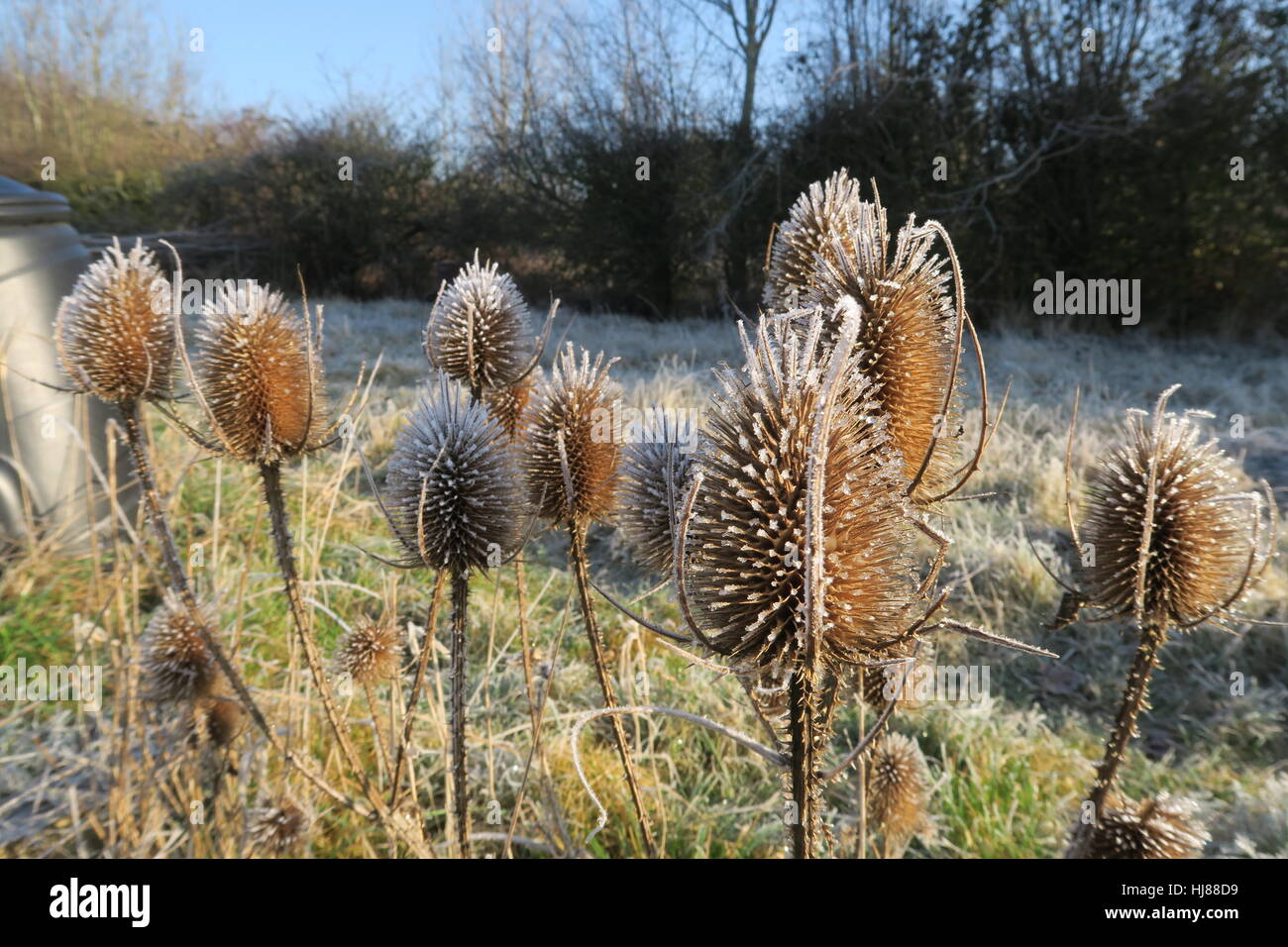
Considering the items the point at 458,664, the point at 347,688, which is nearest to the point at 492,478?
the point at 458,664

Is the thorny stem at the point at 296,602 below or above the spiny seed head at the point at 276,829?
above

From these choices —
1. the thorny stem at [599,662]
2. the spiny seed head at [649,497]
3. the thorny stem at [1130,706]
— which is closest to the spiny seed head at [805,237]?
the spiny seed head at [649,497]

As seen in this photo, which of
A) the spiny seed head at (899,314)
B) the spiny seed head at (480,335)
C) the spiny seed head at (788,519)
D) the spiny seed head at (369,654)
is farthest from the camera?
the spiny seed head at (369,654)

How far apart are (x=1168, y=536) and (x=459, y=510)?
1.01 m

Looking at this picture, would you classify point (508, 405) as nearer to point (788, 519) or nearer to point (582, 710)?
point (788, 519)

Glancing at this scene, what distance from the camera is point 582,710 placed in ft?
7.90

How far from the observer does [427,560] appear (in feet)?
3.76

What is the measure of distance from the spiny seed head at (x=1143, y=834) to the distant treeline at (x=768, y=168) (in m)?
7.06

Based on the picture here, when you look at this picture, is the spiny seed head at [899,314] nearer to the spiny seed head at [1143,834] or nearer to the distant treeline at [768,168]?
the spiny seed head at [1143,834]

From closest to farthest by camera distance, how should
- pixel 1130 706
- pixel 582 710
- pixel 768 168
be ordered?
pixel 1130 706, pixel 582 710, pixel 768 168

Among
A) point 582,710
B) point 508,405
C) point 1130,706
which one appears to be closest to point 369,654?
point 508,405

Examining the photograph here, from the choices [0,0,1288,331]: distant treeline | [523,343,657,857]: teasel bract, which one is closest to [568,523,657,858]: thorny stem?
[523,343,657,857]: teasel bract

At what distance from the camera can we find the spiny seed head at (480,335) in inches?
55.0
